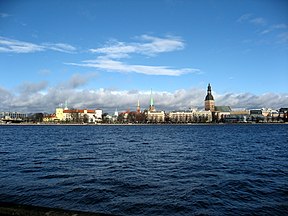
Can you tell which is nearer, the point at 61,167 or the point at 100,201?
the point at 100,201

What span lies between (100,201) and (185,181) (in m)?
5.18

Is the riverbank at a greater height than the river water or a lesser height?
greater

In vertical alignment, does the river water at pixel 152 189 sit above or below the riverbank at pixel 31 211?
below

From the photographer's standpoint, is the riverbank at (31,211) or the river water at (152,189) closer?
the riverbank at (31,211)

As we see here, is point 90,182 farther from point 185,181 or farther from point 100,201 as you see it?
point 185,181

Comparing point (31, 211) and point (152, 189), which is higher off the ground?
point (31, 211)

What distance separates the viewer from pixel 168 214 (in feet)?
30.3

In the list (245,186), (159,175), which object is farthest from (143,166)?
(245,186)

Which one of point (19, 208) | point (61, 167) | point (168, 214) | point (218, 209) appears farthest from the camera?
point (61, 167)

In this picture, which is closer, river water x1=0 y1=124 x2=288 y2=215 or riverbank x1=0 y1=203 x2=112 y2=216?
riverbank x1=0 y1=203 x2=112 y2=216

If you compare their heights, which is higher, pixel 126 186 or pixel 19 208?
pixel 19 208

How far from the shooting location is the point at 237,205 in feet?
33.9

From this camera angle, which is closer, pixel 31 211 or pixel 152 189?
pixel 31 211

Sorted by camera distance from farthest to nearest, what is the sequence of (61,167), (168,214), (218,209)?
(61,167), (218,209), (168,214)
